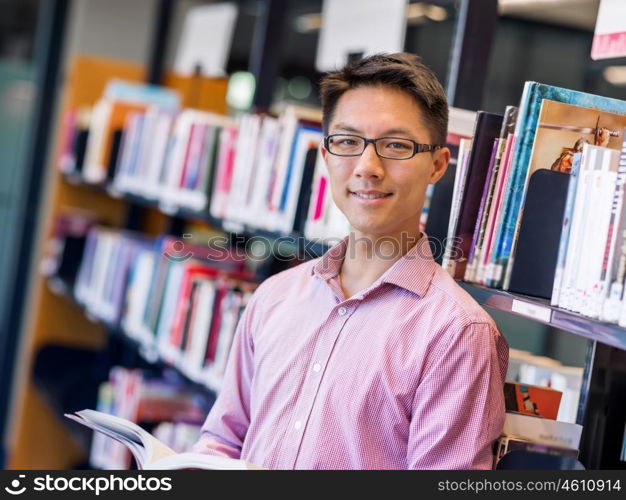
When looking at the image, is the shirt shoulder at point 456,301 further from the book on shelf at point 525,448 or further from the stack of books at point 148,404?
the stack of books at point 148,404

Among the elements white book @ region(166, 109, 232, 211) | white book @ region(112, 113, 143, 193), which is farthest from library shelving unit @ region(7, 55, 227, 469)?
white book @ region(166, 109, 232, 211)

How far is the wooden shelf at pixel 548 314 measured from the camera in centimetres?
125

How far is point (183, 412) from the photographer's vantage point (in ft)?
11.2

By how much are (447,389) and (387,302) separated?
21cm

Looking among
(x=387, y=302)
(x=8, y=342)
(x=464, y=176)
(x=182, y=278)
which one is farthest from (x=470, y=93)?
(x=8, y=342)

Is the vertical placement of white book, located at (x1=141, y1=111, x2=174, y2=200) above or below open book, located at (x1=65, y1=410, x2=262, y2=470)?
above

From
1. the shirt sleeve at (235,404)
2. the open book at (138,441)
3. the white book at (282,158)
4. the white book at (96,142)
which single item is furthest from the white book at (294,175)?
the white book at (96,142)

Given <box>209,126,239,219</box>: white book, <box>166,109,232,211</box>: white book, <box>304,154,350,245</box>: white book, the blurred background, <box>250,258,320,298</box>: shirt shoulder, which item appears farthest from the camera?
the blurred background

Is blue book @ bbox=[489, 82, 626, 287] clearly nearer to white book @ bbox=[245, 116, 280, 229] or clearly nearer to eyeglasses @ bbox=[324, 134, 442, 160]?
eyeglasses @ bbox=[324, 134, 442, 160]

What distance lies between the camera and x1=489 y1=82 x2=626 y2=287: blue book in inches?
58.7

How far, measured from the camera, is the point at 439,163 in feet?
5.10

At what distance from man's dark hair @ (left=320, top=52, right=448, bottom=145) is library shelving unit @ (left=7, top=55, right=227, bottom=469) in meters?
2.79

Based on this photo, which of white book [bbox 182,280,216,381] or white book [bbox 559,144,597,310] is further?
white book [bbox 182,280,216,381]
